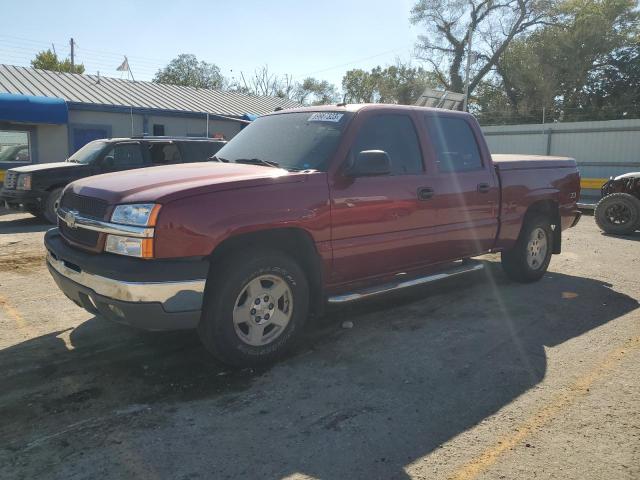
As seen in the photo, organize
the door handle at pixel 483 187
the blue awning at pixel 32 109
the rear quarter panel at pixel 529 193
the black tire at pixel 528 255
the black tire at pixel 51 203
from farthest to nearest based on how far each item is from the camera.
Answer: the blue awning at pixel 32 109 < the black tire at pixel 51 203 < the black tire at pixel 528 255 < the rear quarter panel at pixel 529 193 < the door handle at pixel 483 187

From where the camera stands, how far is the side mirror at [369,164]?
4.02 meters

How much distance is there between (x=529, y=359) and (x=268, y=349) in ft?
6.64

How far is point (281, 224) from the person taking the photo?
12.2ft

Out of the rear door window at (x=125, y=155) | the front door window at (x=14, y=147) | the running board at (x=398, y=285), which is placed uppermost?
the front door window at (x=14, y=147)

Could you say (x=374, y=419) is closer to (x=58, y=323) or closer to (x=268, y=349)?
(x=268, y=349)

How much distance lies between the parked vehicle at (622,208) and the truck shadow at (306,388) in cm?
603

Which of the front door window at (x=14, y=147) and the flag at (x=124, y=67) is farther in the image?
the flag at (x=124, y=67)

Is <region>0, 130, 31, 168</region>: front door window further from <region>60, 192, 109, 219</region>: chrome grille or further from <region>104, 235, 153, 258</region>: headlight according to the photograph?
<region>104, 235, 153, 258</region>: headlight

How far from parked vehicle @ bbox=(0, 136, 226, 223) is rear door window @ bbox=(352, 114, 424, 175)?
5.98 m

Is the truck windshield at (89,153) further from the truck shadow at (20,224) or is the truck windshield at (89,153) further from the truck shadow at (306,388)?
the truck shadow at (306,388)

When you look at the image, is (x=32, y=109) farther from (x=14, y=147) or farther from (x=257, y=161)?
(x=257, y=161)

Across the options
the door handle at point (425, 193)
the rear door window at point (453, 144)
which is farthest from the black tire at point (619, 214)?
the door handle at point (425, 193)

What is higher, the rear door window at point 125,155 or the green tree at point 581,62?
the green tree at point 581,62

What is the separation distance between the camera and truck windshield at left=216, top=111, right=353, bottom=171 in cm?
423
